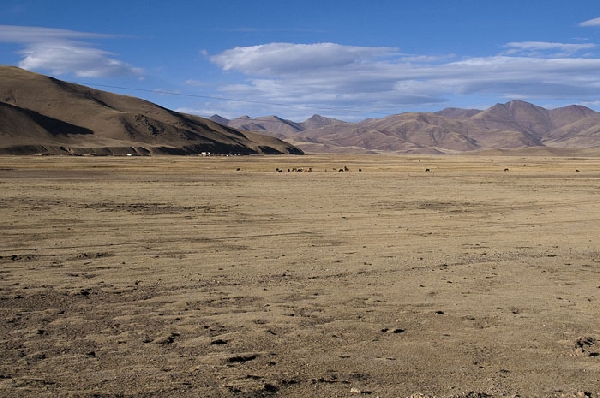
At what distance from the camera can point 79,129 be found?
6412 inches

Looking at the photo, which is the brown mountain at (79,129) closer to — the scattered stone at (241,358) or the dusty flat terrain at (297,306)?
the dusty flat terrain at (297,306)

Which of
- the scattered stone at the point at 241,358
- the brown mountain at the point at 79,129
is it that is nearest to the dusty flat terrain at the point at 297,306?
the scattered stone at the point at 241,358

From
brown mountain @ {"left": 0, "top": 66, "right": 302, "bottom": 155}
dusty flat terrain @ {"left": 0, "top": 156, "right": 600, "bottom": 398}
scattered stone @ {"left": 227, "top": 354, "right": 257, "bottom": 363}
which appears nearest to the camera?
dusty flat terrain @ {"left": 0, "top": 156, "right": 600, "bottom": 398}

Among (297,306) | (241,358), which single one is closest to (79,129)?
(297,306)

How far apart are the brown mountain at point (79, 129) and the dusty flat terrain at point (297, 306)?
114077mm

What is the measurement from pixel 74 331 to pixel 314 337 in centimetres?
295

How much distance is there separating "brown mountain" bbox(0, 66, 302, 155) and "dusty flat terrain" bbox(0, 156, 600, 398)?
114077 millimetres

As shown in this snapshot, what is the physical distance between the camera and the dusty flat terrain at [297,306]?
6.61 meters

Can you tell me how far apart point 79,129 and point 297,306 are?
535 feet

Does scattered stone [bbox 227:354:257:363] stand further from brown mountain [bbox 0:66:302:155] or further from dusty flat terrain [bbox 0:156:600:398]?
brown mountain [bbox 0:66:302:155]

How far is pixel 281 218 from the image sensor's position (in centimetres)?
2195

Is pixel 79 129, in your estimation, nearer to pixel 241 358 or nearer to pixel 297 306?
pixel 297 306

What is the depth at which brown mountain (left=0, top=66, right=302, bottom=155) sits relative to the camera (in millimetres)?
137875

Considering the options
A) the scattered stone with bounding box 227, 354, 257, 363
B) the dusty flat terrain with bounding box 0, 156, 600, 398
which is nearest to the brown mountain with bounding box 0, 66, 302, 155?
the dusty flat terrain with bounding box 0, 156, 600, 398
